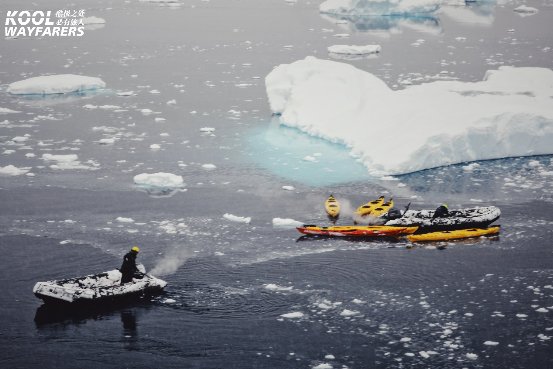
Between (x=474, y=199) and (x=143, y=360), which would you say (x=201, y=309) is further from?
(x=474, y=199)

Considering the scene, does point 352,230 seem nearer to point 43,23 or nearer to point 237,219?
point 237,219

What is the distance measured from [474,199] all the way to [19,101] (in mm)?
20158

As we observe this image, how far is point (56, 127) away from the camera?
31578mm

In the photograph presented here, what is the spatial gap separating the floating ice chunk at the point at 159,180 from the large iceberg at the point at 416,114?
19.9ft

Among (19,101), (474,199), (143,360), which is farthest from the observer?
(19,101)

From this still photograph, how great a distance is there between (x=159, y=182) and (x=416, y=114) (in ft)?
31.0

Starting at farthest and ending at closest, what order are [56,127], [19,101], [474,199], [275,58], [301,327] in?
[275,58], [19,101], [56,127], [474,199], [301,327]

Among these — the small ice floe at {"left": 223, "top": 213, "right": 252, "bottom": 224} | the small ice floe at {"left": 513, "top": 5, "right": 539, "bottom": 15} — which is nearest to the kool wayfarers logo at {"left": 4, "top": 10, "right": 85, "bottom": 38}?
the small ice floe at {"left": 513, "top": 5, "right": 539, "bottom": 15}

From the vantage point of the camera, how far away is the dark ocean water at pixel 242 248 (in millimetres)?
16469

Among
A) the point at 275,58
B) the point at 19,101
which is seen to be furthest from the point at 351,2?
the point at 19,101

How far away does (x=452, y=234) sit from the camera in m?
21.8

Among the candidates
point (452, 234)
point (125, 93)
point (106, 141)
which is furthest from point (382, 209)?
point (125, 93)

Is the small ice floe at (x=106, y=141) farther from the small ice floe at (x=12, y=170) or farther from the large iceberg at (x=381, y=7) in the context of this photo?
the large iceberg at (x=381, y=7)

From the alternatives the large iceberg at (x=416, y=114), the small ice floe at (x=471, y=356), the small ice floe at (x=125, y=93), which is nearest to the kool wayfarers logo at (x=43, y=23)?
the small ice floe at (x=125, y=93)
